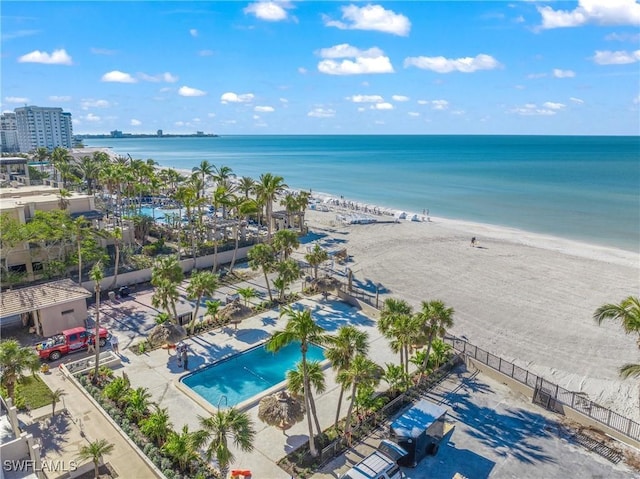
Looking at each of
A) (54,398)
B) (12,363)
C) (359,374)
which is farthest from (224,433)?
(54,398)

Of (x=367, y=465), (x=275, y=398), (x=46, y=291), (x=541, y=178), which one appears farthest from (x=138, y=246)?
(x=541, y=178)

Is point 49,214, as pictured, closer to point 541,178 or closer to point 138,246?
point 138,246

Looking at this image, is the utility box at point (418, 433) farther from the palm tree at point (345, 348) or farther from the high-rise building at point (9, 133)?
the high-rise building at point (9, 133)

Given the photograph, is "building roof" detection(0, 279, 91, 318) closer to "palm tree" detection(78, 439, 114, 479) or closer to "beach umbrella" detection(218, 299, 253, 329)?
"beach umbrella" detection(218, 299, 253, 329)

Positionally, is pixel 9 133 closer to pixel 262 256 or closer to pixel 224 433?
pixel 262 256

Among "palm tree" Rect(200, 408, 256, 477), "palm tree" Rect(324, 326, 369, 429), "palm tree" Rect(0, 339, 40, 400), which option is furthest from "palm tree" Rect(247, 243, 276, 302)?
"palm tree" Rect(200, 408, 256, 477)

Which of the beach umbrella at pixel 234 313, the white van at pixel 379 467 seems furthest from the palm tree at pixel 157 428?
the beach umbrella at pixel 234 313
